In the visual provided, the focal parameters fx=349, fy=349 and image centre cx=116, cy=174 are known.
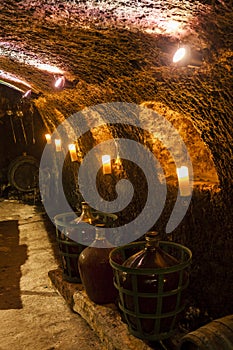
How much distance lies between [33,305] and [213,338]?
2723 millimetres

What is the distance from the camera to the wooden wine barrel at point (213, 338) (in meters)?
2.43

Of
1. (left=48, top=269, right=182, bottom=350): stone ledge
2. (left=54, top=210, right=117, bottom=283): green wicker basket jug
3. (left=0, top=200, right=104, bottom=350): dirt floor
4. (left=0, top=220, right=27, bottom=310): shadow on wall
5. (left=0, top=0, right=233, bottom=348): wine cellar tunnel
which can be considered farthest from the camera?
(left=0, top=220, right=27, bottom=310): shadow on wall

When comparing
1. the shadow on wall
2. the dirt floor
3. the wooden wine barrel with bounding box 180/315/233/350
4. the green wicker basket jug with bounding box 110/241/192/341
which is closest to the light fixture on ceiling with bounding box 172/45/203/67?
the green wicker basket jug with bounding box 110/241/192/341

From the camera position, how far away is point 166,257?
10.4ft

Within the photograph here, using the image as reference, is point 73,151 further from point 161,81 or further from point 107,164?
point 161,81

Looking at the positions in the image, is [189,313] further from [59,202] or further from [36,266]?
[59,202]

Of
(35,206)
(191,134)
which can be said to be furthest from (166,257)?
(35,206)

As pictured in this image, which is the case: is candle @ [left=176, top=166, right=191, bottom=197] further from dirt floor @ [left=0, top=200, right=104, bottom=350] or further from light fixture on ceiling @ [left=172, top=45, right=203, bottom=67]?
dirt floor @ [left=0, top=200, right=104, bottom=350]

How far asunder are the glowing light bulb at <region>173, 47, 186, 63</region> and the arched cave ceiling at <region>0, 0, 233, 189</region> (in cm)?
6

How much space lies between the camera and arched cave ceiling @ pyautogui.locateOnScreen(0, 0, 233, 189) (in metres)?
2.37

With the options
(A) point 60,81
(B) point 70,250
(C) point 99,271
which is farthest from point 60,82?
(C) point 99,271

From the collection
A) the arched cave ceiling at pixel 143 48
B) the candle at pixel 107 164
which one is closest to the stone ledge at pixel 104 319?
the arched cave ceiling at pixel 143 48

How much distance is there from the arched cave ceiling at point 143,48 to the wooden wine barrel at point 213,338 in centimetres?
120

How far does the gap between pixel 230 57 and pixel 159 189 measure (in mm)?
2136
